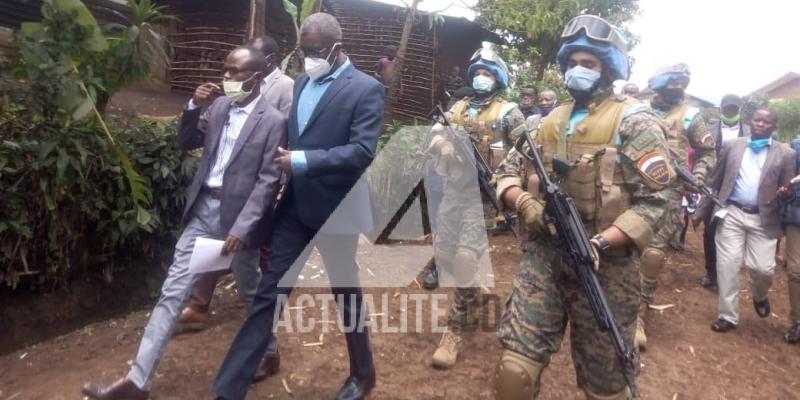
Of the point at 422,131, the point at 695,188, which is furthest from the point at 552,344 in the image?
the point at 422,131

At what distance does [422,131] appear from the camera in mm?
6988

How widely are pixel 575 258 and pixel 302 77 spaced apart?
1.74 m

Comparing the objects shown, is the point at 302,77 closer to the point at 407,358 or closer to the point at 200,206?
the point at 200,206

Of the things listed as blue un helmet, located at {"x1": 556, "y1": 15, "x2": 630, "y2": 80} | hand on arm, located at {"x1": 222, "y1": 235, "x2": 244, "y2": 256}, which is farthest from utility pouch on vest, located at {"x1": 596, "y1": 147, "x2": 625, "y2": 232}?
hand on arm, located at {"x1": 222, "y1": 235, "x2": 244, "y2": 256}

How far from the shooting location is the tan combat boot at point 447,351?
3658 millimetres

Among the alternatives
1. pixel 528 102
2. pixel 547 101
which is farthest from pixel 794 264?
pixel 547 101

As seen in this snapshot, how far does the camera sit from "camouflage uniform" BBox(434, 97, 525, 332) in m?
3.85

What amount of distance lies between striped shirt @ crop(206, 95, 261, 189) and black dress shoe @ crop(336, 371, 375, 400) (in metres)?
1.36

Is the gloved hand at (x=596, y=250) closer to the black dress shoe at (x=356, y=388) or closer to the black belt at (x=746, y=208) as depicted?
the black dress shoe at (x=356, y=388)

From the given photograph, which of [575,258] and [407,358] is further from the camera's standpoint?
[407,358]

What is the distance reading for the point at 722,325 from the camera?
4.84 metres

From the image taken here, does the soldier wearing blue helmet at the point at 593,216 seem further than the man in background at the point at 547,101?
No

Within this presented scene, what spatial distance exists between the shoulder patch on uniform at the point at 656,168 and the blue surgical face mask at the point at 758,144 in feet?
11.0

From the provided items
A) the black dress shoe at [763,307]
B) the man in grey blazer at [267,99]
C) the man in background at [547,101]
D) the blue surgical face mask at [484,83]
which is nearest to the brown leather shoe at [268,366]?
the man in grey blazer at [267,99]
